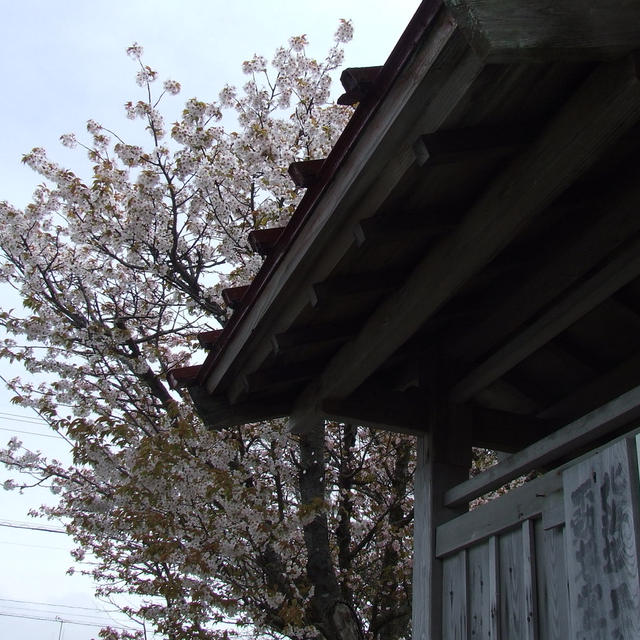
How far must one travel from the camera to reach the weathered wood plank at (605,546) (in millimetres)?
1729

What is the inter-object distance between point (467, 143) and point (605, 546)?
3.43 ft

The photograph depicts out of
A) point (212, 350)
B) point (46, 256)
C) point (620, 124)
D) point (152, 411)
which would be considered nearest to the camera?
point (620, 124)

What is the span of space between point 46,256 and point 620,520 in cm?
755

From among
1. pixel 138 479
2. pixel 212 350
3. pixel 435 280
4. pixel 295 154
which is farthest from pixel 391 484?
pixel 435 280

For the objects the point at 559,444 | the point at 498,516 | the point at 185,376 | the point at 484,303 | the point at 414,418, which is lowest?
the point at 498,516

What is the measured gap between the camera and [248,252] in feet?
25.4

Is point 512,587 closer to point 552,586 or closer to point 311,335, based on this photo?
point 552,586

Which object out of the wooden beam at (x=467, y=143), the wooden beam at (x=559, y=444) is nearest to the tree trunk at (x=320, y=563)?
the wooden beam at (x=559, y=444)

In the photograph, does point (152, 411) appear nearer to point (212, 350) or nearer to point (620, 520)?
point (212, 350)

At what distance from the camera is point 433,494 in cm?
290

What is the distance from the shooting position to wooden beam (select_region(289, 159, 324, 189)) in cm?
222

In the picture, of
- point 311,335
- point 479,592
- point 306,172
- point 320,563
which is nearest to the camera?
point 306,172

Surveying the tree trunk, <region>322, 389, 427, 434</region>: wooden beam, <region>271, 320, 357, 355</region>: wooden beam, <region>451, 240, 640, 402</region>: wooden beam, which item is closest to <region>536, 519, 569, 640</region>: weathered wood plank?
<region>451, 240, 640, 402</region>: wooden beam

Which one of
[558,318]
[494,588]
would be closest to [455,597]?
[494,588]
